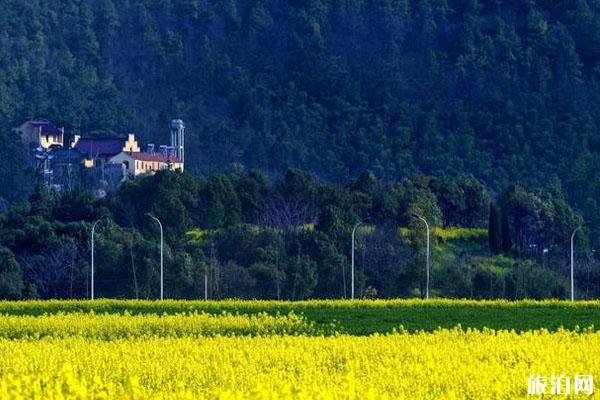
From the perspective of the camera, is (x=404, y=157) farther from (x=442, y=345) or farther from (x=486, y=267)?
(x=442, y=345)

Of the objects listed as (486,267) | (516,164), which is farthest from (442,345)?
(516,164)

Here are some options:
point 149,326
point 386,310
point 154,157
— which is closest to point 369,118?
point 154,157

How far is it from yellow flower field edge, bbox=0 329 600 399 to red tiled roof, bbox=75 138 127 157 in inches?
4541

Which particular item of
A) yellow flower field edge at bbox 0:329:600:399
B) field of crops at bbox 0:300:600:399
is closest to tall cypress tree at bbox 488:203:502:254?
field of crops at bbox 0:300:600:399

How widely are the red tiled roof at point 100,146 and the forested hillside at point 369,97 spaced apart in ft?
21.4

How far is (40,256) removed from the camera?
8038cm

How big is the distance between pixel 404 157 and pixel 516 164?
14.5 m

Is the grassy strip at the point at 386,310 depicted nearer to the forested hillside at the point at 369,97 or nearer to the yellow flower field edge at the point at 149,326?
the yellow flower field edge at the point at 149,326

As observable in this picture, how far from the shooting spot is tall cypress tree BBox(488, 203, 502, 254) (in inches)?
3770

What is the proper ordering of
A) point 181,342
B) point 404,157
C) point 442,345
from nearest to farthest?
point 442,345 < point 181,342 < point 404,157

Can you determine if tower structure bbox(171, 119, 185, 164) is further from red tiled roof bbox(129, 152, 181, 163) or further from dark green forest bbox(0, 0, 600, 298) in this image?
red tiled roof bbox(129, 152, 181, 163)

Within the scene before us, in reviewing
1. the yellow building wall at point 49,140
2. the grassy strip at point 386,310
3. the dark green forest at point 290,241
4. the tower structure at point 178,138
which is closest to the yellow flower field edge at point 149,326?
the grassy strip at point 386,310

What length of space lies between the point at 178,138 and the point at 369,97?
27536 mm

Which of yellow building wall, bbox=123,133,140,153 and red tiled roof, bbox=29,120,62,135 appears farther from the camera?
red tiled roof, bbox=29,120,62,135
